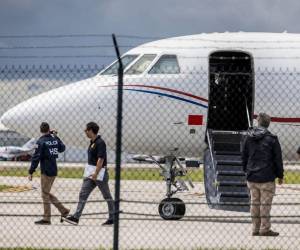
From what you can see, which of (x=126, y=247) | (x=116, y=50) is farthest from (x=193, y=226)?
(x=116, y=50)

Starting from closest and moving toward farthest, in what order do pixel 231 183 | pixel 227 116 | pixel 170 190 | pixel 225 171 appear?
pixel 231 183 → pixel 225 171 → pixel 170 190 → pixel 227 116

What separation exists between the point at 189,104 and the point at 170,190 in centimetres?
173

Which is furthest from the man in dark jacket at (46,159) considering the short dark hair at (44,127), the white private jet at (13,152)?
the white private jet at (13,152)

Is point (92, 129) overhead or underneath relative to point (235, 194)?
overhead

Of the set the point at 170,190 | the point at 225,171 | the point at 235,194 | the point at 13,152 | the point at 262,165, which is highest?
the point at 262,165

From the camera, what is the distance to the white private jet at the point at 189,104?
63.3 ft

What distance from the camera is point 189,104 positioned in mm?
19688

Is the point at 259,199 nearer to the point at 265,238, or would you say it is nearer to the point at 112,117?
the point at 265,238

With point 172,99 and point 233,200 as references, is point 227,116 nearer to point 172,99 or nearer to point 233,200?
point 172,99

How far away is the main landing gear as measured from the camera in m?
19.2

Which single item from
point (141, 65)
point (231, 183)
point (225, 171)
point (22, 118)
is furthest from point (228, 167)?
point (22, 118)

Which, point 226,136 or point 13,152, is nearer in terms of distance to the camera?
point 226,136

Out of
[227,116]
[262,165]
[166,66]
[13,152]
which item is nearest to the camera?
[262,165]

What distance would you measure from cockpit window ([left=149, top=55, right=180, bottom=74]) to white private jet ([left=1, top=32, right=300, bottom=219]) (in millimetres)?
20
